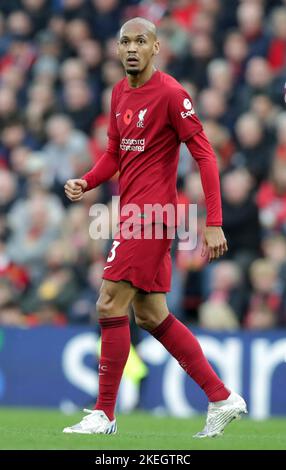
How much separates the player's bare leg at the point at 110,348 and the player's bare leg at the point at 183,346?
0.41 feet

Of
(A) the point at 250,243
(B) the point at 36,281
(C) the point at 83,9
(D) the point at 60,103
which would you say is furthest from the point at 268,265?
(C) the point at 83,9

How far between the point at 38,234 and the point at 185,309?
198cm

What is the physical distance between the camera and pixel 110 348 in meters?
7.48

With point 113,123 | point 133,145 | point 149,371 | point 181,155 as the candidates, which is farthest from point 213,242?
point 181,155

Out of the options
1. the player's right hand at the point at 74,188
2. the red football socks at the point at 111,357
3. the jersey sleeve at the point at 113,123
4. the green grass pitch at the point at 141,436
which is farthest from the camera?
the jersey sleeve at the point at 113,123

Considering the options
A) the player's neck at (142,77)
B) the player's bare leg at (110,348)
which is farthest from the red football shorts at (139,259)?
the player's neck at (142,77)

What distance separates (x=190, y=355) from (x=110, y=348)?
18.5 inches

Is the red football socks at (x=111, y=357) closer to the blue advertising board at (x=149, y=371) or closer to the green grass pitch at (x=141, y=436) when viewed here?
the green grass pitch at (x=141, y=436)

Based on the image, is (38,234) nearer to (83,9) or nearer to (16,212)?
(16,212)

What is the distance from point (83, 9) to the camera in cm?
Result: 1573

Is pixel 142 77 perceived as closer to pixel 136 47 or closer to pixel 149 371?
pixel 136 47

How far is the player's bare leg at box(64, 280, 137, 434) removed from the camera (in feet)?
24.3

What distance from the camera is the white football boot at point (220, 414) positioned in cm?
743

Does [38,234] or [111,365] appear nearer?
[111,365]
